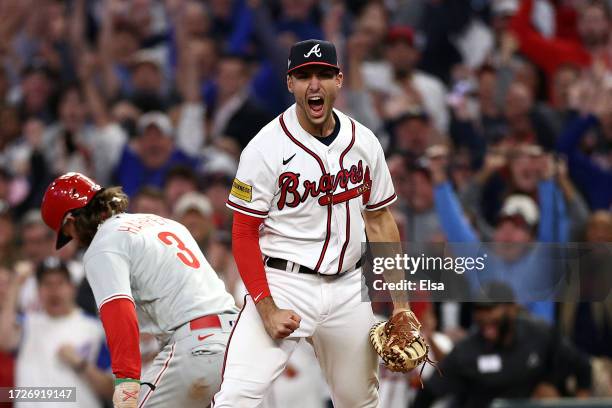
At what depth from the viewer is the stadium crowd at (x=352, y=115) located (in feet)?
27.2

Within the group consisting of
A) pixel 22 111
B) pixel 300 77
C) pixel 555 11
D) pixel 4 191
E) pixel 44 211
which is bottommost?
pixel 44 211

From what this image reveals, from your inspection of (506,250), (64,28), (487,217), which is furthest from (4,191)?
(506,250)

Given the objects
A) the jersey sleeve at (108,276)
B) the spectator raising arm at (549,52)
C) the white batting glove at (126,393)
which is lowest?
the white batting glove at (126,393)

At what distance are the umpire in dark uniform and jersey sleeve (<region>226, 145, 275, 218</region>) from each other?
10.6 feet

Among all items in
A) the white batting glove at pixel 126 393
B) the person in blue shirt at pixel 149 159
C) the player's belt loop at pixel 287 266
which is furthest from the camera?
the person in blue shirt at pixel 149 159

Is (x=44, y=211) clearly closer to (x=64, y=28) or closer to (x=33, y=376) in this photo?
(x=33, y=376)

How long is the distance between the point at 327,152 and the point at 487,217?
14.1 feet

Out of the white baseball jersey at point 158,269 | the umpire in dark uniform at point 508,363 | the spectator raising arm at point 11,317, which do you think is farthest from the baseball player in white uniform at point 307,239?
the spectator raising arm at point 11,317

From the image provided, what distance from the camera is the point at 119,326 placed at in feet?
17.0

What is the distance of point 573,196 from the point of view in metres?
8.83

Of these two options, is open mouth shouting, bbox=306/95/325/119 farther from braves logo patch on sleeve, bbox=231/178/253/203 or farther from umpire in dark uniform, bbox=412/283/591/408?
umpire in dark uniform, bbox=412/283/591/408

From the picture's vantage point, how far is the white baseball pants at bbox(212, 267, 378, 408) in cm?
525

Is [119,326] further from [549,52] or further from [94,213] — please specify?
[549,52]

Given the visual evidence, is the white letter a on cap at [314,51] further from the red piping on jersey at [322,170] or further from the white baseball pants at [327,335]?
the white baseball pants at [327,335]
